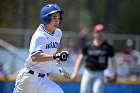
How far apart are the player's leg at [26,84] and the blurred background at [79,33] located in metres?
3.45

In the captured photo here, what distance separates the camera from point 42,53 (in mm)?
7199

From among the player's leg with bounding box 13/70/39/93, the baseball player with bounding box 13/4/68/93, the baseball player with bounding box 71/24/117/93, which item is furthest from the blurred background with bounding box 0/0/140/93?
the baseball player with bounding box 13/4/68/93

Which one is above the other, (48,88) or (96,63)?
(96,63)

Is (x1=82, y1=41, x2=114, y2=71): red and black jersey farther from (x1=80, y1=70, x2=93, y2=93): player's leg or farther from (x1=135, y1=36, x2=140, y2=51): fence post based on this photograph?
(x1=135, y1=36, x2=140, y2=51): fence post

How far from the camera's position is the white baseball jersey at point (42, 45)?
7246 mm

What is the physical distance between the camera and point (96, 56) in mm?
10766

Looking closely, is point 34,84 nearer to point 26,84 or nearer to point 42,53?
point 26,84

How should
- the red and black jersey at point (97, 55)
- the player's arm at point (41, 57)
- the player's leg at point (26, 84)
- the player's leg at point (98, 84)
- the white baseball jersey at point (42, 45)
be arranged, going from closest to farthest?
1. the player's arm at point (41, 57)
2. the white baseball jersey at point (42, 45)
3. the player's leg at point (26, 84)
4. the player's leg at point (98, 84)
5. the red and black jersey at point (97, 55)

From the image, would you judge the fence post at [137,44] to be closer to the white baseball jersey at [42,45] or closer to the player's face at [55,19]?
the white baseball jersey at [42,45]

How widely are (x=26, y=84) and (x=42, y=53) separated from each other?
0.56 m

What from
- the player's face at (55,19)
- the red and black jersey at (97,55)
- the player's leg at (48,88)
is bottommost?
the player's leg at (48,88)

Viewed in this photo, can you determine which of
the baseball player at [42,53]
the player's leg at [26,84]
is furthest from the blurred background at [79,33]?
the baseball player at [42,53]

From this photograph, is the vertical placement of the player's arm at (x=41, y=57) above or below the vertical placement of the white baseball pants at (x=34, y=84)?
above

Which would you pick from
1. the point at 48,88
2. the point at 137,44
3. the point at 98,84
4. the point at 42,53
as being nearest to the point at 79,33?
the point at 137,44
